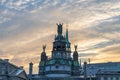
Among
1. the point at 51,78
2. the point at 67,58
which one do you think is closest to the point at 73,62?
the point at 67,58

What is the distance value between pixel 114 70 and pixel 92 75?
20871 millimetres

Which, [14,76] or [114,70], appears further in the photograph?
[114,70]

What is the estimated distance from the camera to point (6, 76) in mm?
111312

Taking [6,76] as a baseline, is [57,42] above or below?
above

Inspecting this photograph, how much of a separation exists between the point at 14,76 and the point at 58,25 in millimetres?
70984

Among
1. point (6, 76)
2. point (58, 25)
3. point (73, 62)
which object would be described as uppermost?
point (58, 25)

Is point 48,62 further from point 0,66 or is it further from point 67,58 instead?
point 0,66

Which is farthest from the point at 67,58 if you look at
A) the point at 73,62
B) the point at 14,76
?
the point at 14,76

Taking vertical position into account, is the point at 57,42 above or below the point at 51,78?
above

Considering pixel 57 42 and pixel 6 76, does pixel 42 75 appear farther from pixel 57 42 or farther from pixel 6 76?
pixel 6 76

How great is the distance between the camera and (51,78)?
168 metres

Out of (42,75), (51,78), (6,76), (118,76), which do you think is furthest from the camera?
(42,75)

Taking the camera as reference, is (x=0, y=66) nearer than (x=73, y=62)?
Yes

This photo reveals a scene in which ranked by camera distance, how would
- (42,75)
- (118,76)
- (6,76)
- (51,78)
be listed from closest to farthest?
1. (6,76)
2. (118,76)
3. (51,78)
4. (42,75)
